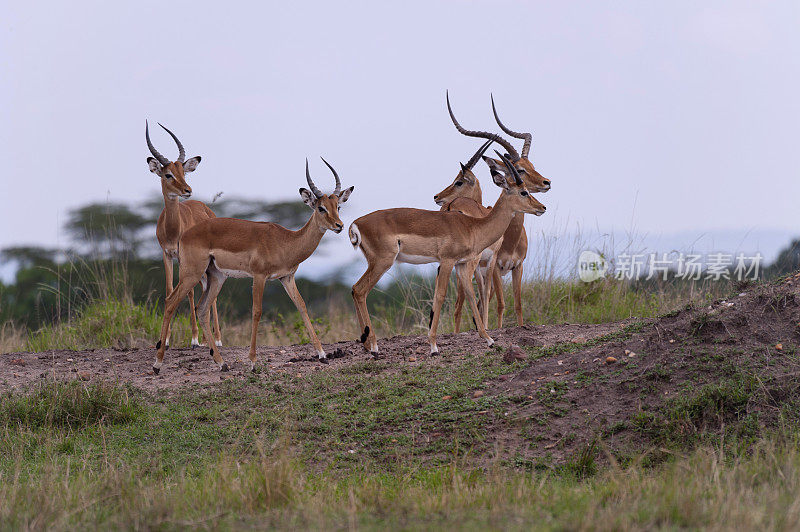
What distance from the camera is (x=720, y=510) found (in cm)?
385

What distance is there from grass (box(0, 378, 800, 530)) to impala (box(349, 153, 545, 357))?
3.88 feet

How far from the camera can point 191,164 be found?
10.3 metres

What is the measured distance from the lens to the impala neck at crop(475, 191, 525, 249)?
9.19 metres

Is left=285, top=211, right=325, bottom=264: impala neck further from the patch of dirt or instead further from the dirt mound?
the dirt mound

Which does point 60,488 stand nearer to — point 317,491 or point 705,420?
point 317,491

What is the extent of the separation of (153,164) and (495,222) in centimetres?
396

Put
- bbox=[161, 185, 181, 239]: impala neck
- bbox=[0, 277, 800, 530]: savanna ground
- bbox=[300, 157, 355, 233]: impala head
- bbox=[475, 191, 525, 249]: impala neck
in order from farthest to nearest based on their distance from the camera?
bbox=[161, 185, 181, 239]: impala neck → bbox=[475, 191, 525, 249]: impala neck → bbox=[300, 157, 355, 233]: impala head → bbox=[0, 277, 800, 530]: savanna ground

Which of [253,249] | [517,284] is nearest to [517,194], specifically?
[517,284]

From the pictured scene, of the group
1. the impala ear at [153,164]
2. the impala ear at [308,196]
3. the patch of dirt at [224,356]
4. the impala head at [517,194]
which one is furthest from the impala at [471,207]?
the impala ear at [153,164]

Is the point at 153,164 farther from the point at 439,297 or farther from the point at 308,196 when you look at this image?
the point at 439,297

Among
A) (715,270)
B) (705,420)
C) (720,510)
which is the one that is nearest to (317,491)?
(720,510)

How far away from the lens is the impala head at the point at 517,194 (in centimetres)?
922

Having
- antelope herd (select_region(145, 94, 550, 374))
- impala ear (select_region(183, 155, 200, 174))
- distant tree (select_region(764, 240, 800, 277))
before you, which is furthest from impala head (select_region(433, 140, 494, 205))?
distant tree (select_region(764, 240, 800, 277))

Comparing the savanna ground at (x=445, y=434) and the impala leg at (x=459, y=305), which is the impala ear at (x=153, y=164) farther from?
the impala leg at (x=459, y=305)
